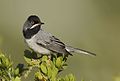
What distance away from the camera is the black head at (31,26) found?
5.27 meters

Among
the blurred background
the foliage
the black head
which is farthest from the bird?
the foliage

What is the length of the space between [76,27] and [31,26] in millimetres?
3604

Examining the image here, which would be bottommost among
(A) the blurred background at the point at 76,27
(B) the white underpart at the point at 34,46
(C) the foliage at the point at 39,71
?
(A) the blurred background at the point at 76,27

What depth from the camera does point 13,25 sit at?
9.43m

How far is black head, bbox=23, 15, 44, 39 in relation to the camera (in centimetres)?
527

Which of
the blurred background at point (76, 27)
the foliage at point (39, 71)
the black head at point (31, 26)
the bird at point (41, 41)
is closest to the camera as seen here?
the foliage at point (39, 71)

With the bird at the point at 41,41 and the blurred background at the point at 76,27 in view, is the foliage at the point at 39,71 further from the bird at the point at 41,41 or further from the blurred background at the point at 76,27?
the blurred background at the point at 76,27

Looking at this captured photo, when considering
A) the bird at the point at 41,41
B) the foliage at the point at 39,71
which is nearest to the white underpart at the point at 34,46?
the bird at the point at 41,41

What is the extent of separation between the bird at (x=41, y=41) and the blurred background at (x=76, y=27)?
378mm

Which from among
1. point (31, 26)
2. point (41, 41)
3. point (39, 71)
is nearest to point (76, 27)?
point (41, 41)

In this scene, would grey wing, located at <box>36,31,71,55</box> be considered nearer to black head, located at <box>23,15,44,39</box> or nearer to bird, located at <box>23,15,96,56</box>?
bird, located at <box>23,15,96,56</box>

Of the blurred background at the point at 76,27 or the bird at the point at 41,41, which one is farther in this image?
the blurred background at the point at 76,27

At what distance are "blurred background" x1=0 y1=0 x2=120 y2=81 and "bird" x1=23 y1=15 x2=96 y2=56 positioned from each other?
A: 0.38 meters

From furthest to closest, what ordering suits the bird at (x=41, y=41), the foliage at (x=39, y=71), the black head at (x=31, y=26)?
the bird at (x=41, y=41)
the black head at (x=31, y=26)
the foliage at (x=39, y=71)
